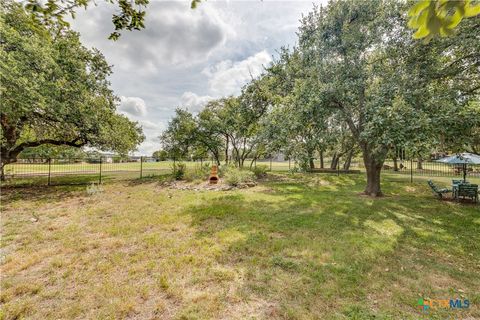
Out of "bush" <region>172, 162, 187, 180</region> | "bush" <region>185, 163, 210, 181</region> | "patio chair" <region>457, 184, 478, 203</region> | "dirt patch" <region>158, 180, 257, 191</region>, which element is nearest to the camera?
"patio chair" <region>457, 184, 478, 203</region>

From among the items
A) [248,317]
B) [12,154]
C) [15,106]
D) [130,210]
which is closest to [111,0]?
[248,317]

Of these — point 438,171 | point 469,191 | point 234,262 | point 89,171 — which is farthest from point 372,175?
point 89,171

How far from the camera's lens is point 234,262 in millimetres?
3314

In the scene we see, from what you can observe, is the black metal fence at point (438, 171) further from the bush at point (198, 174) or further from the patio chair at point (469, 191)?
the bush at point (198, 174)

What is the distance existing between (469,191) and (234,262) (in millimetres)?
9186

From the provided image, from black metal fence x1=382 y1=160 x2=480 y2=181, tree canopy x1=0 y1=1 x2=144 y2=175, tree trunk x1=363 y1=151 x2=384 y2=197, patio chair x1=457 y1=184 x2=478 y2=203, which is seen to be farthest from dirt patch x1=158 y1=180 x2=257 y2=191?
black metal fence x1=382 y1=160 x2=480 y2=181
